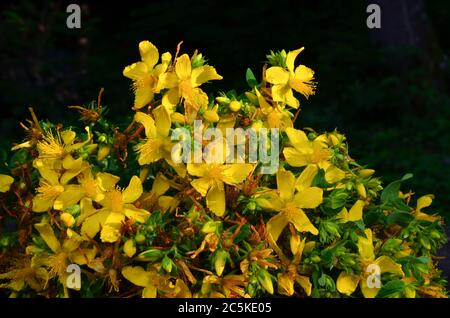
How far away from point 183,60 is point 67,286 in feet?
2.48

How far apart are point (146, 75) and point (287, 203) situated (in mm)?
586

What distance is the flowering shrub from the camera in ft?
7.59

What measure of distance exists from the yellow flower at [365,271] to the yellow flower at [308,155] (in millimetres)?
216

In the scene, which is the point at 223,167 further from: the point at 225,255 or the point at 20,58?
the point at 20,58

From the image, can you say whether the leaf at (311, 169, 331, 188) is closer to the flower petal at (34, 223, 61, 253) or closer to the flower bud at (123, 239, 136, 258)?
the flower bud at (123, 239, 136, 258)

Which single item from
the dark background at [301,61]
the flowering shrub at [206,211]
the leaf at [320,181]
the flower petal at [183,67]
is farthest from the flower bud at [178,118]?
the dark background at [301,61]

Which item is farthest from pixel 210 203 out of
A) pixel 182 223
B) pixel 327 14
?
pixel 327 14

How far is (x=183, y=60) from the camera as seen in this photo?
2439 millimetres

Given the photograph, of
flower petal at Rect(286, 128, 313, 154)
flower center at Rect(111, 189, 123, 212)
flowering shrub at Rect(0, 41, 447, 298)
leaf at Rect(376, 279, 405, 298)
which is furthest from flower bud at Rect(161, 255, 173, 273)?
leaf at Rect(376, 279, 405, 298)

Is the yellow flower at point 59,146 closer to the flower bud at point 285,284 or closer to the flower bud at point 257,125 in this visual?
the flower bud at point 257,125

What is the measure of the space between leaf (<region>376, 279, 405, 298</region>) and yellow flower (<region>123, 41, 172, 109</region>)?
90 centimetres

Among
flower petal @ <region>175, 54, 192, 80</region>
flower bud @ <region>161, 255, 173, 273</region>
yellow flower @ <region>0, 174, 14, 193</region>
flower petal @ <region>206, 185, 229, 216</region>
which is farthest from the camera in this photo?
yellow flower @ <region>0, 174, 14, 193</region>

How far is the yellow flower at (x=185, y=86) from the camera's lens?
242 cm

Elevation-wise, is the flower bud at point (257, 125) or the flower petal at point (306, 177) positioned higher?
the flower bud at point (257, 125)
